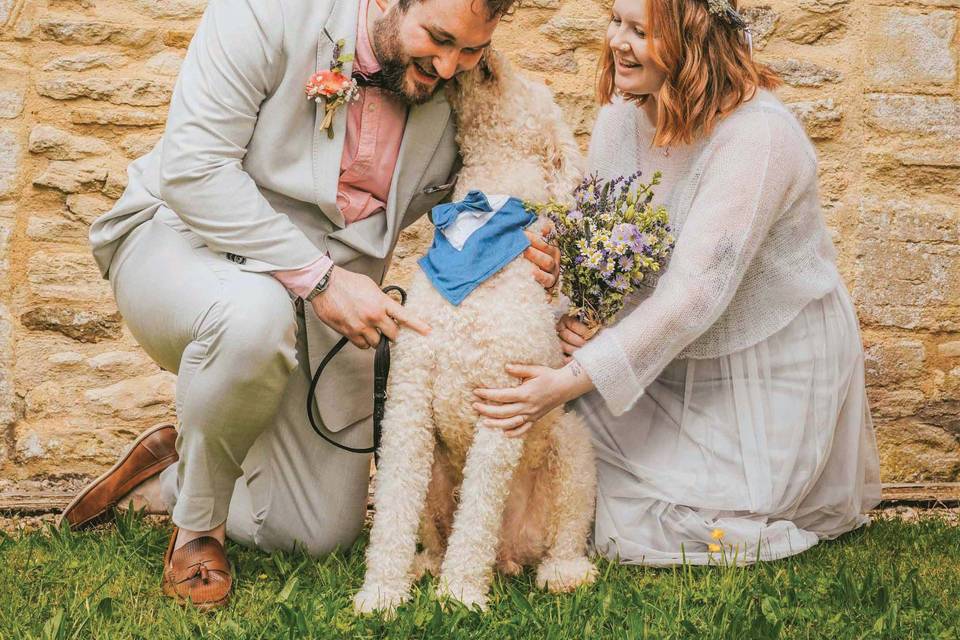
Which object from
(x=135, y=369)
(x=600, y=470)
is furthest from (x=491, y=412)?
(x=135, y=369)

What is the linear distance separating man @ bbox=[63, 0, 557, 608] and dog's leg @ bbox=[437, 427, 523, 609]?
370 millimetres

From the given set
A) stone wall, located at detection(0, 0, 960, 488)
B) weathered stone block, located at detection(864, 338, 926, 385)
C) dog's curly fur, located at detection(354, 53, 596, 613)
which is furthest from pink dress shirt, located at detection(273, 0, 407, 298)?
weathered stone block, located at detection(864, 338, 926, 385)

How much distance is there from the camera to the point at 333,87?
2.60 metres

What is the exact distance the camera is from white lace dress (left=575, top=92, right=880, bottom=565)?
2.70 metres

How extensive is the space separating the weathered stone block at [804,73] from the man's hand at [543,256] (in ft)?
5.97

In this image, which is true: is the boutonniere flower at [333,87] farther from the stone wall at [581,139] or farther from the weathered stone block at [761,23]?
the weathered stone block at [761,23]

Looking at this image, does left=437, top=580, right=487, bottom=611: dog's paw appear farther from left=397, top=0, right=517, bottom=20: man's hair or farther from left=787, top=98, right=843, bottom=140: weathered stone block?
left=787, top=98, right=843, bottom=140: weathered stone block

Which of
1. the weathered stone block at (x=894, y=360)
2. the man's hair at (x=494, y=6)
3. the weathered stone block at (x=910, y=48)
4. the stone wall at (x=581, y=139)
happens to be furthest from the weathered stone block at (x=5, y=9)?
the weathered stone block at (x=894, y=360)

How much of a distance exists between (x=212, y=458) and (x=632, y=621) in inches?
48.0

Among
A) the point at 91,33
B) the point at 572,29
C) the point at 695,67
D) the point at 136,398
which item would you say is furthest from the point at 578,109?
the point at 136,398

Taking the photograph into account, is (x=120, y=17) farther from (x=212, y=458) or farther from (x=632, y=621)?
(x=632, y=621)

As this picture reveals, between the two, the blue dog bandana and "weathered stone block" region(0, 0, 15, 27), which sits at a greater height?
"weathered stone block" region(0, 0, 15, 27)

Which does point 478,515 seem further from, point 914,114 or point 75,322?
point 914,114

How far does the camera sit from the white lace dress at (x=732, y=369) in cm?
270
